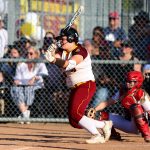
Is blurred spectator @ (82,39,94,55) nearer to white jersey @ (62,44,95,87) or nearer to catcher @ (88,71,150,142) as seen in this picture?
catcher @ (88,71,150,142)

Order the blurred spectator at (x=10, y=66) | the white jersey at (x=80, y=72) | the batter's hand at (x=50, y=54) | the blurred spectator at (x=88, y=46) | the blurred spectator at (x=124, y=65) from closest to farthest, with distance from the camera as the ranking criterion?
the batter's hand at (x=50, y=54) < the white jersey at (x=80, y=72) < the blurred spectator at (x=124, y=65) < the blurred spectator at (x=88, y=46) < the blurred spectator at (x=10, y=66)

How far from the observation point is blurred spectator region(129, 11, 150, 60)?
41.5 feet

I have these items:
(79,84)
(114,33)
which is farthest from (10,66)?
(79,84)

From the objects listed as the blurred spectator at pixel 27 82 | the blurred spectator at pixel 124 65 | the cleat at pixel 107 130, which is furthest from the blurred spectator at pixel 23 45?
the cleat at pixel 107 130

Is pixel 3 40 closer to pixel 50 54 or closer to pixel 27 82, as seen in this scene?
pixel 27 82

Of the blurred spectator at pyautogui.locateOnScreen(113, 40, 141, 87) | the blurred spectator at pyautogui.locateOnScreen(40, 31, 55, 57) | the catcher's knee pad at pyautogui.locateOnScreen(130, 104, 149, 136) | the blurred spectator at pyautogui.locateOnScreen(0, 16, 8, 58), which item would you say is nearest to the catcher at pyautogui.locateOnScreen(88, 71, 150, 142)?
the catcher's knee pad at pyautogui.locateOnScreen(130, 104, 149, 136)

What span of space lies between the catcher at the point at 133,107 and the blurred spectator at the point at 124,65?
2.76 m

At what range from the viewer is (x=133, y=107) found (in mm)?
9281

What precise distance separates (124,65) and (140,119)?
3.47m

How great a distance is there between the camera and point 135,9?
13.2m

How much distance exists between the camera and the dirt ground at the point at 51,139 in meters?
8.80

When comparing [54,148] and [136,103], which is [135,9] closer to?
[136,103]

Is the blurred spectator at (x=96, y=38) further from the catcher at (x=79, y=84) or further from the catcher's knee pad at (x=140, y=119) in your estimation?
the catcher's knee pad at (x=140, y=119)

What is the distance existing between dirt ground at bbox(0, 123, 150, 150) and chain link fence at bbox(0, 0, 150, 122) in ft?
1.46
